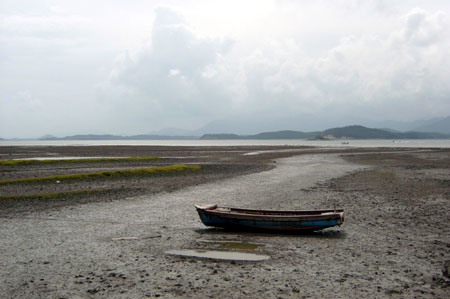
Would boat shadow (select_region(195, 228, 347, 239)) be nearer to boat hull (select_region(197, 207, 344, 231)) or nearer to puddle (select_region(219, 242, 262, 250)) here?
boat hull (select_region(197, 207, 344, 231))

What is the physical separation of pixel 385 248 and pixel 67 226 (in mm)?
13768

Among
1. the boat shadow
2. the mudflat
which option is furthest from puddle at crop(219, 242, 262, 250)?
the boat shadow

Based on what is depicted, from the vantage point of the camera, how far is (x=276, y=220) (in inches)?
673

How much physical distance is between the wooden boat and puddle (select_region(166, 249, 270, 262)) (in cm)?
283

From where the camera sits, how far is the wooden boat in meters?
16.8

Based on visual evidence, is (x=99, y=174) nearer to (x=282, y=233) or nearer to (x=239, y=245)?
(x=282, y=233)

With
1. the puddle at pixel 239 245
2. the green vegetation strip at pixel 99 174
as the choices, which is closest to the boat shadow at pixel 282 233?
the puddle at pixel 239 245

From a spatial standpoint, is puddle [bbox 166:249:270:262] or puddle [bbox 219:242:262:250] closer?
puddle [bbox 166:249:270:262]

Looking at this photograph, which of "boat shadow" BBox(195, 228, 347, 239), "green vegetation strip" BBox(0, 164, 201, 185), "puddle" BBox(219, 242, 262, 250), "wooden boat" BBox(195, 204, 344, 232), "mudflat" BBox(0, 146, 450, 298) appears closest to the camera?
"mudflat" BBox(0, 146, 450, 298)

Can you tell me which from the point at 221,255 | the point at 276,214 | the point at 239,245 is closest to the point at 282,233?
the point at 276,214

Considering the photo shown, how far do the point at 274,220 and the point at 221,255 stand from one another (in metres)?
3.51

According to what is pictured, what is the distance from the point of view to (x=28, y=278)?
12.3 meters

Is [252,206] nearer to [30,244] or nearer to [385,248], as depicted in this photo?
[385,248]

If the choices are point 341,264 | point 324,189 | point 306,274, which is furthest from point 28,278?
point 324,189
